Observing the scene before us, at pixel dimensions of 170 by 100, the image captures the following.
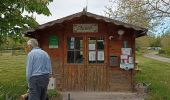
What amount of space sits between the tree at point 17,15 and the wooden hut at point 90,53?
0.71m

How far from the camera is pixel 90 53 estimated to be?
17.6m

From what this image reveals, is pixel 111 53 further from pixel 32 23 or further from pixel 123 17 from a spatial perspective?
pixel 123 17

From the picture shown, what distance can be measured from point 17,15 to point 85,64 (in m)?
3.26

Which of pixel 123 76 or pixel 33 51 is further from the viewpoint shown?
pixel 123 76

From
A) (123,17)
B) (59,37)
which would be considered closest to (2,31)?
(59,37)

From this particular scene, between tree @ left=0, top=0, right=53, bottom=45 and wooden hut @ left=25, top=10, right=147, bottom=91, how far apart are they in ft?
2.33

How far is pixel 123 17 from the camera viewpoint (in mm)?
31328

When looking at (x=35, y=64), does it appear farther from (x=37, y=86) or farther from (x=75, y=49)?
(x=75, y=49)

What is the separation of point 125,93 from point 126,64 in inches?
42.9

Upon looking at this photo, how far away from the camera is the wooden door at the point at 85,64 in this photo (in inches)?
691

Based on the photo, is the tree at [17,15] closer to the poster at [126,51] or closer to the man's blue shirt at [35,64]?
the poster at [126,51]

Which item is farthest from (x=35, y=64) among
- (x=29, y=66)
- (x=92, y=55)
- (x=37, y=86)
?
(x=92, y=55)

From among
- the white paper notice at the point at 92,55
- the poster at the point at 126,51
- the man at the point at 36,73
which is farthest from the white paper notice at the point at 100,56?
the man at the point at 36,73

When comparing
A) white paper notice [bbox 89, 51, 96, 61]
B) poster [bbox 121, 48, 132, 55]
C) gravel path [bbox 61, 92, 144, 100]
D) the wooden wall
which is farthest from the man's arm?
poster [bbox 121, 48, 132, 55]
